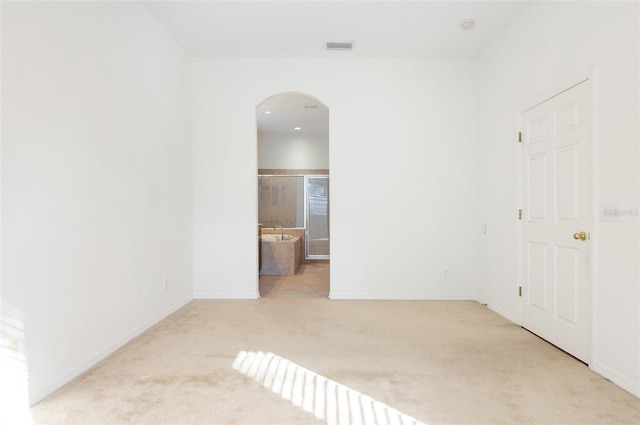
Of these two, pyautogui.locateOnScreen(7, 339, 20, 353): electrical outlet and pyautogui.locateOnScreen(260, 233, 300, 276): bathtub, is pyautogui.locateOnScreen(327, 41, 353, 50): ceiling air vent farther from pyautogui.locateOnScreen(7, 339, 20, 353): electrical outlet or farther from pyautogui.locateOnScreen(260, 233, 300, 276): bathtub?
pyautogui.locateOnScreen(7, 339, 20, 353): electrical outlet

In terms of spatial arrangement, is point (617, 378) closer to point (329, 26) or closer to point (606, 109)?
point (606, 109)

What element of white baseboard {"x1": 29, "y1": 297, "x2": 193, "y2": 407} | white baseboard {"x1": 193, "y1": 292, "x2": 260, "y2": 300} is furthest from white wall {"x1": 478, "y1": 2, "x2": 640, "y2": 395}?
white baseboard {"x1": 29, "y1": 297, "x2": 193, "y2": 407}

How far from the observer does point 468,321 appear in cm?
306

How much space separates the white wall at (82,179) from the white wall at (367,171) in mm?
649

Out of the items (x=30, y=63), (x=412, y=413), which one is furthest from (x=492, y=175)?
(x=30, y=63)

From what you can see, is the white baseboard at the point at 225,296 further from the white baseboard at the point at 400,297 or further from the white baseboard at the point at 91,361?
the white baseboard at the point at 400,297

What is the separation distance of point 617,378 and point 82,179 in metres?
3.44

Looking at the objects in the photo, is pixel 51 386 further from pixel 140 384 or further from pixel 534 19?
pixel 534 19

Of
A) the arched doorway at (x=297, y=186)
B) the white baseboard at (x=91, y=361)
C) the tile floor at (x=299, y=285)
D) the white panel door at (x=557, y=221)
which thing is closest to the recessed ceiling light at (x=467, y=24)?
the white panel door at (x=557, y=221)

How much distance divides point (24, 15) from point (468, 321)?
379 cm

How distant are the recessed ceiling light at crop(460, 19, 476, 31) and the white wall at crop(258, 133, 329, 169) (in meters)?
4.34

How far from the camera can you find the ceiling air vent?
3455 mm

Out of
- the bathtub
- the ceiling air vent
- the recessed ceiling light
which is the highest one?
the ceiling air vent

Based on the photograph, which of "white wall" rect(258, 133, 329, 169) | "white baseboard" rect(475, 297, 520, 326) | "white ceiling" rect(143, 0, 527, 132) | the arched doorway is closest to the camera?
"white ceiling" rect(143, 0, 527, 132)
